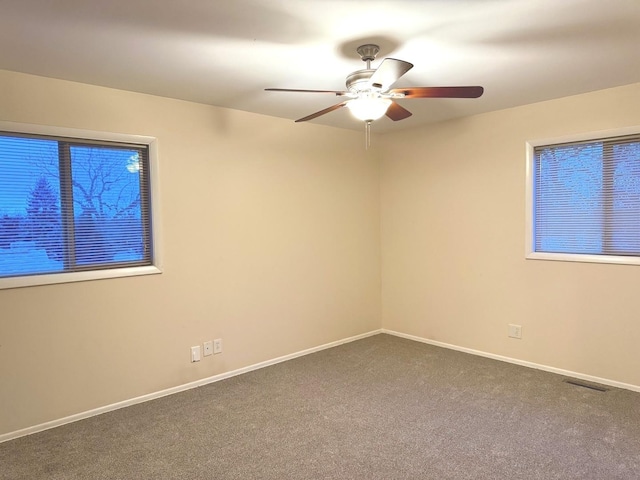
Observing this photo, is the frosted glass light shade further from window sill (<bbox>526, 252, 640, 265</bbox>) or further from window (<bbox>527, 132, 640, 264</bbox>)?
window sill (<bbox>526, 252, 640, 265</bbox>)

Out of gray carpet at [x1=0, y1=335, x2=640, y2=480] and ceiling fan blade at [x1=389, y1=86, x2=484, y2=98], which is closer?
ceiling fan blade at [x1=389, y1=86, x2=484, y2=98]

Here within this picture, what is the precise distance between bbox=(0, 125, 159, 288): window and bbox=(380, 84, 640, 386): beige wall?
2707 mm

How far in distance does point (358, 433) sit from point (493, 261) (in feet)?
7.18

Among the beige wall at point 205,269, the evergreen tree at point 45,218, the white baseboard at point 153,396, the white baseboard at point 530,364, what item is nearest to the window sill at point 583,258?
the white baseboard at point 530,364

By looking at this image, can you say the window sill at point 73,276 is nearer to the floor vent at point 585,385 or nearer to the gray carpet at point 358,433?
the gray carpet at point 358,433

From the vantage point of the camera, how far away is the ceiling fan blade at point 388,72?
→ 2.01 meters

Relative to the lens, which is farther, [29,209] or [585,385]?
[585,385]

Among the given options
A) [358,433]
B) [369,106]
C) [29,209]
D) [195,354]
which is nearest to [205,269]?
[195,354]

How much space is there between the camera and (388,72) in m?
2.12

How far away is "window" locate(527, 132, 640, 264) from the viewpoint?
3.29 m

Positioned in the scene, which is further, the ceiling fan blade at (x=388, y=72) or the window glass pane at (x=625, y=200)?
the window glass pane at (x=625, y=200)

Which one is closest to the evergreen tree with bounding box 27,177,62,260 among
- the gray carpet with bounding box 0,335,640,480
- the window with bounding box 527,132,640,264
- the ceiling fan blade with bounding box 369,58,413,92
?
the gray carpet with bounding box 0,335,640,480

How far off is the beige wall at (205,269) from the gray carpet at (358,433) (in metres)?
0.30

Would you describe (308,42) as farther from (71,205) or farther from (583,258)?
(583,258)
